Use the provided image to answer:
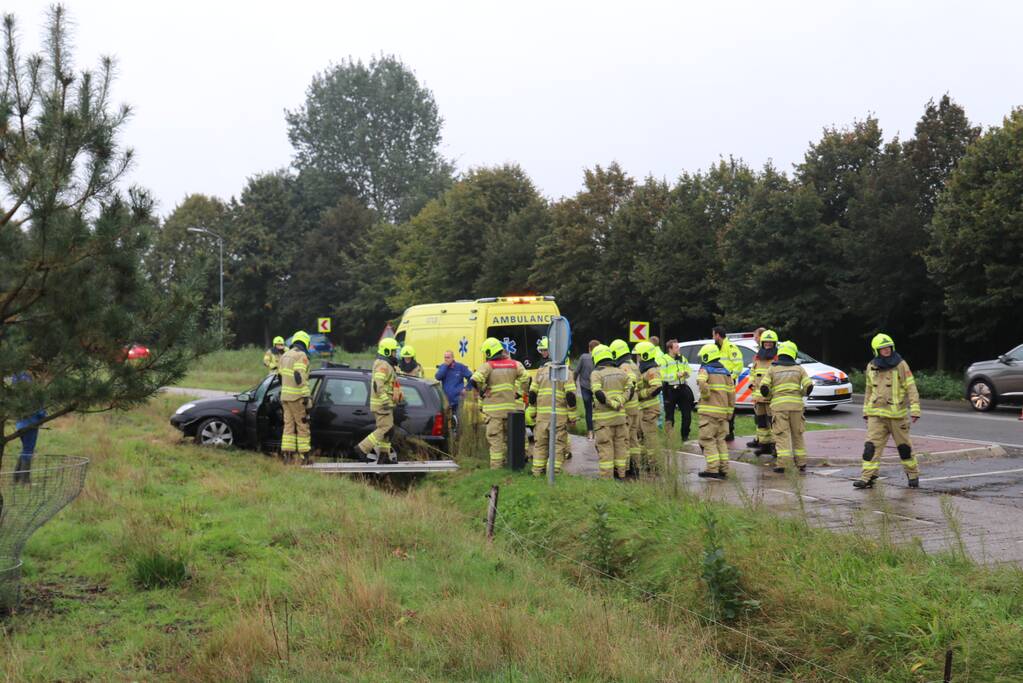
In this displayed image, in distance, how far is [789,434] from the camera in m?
12.3

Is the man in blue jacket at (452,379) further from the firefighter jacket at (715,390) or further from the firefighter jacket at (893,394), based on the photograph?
the firefighter jacket at (893,394)

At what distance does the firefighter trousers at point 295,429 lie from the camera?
13.8m

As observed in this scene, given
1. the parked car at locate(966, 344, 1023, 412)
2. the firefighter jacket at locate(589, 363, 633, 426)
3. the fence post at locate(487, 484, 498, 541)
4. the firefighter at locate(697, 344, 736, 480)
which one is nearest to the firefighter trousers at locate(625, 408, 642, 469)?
the firefighter at locate(697, 344, 736, 480)

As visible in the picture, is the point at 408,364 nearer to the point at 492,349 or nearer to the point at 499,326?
the point at 499,326

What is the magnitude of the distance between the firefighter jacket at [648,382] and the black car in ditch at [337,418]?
290 cm

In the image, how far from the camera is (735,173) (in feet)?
129

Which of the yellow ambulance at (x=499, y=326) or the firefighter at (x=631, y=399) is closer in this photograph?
the firefighter at (x=631, y=399)

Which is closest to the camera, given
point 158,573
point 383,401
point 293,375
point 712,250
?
point 158,573

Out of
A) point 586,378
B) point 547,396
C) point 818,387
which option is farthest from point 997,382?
point 547,396

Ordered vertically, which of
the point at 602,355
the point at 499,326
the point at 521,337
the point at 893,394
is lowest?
the point at 893,394

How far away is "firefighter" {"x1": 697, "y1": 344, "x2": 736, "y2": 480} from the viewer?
12.3 metres

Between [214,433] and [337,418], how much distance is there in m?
1.99

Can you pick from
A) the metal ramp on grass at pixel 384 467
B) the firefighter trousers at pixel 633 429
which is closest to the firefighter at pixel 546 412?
the firefighter trousers at pixel 633 429

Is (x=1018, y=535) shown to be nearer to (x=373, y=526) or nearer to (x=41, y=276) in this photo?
(x=373, y=526)
